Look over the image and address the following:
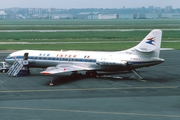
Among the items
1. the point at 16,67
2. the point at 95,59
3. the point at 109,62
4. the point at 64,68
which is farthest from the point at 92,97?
the point at 16,67

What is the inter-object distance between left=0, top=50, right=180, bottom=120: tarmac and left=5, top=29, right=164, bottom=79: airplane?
5.08 ft

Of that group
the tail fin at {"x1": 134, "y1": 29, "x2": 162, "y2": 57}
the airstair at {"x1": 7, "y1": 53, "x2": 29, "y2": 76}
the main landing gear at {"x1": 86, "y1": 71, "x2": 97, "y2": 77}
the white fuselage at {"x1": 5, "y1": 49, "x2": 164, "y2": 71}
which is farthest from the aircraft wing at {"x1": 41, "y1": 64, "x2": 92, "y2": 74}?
the tail fin at {"x1": 134, "y1": 29, "x2": 162, "y2": 57}

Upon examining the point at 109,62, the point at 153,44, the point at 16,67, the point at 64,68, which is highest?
the point at 153,44

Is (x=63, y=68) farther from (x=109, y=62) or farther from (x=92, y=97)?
(x=92, y=97)

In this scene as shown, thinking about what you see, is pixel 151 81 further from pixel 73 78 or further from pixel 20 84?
pixel 20 84

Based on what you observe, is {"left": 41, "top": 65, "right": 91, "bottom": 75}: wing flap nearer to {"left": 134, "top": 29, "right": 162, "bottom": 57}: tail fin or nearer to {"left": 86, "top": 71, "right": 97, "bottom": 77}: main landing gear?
{"left": 86, "top": 71, "right": 97, "bottom": 77}: main landing gear

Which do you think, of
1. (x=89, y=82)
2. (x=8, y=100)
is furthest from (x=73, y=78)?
(x=8, y=100)

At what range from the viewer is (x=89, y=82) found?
57688 millimetres

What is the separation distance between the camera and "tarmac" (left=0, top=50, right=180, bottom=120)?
38031 mm

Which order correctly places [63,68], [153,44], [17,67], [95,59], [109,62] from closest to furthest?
[153,44] < [109,62] < [63,68] < [95,59] < [17,67]

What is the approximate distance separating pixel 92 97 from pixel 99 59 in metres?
15.4

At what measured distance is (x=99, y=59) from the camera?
201ft

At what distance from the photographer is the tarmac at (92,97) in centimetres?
3803

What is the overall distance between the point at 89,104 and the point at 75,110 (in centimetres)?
315
